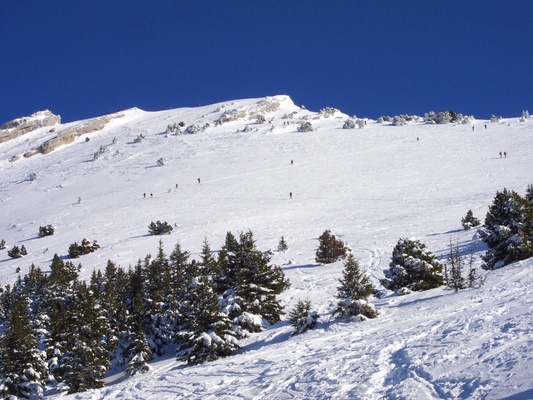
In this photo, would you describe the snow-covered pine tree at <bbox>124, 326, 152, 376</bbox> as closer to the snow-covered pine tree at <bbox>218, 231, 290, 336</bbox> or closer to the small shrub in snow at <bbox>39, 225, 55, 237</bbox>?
the snow-covered pine tree at <bbox>218, 231, 290, 336</bbox>

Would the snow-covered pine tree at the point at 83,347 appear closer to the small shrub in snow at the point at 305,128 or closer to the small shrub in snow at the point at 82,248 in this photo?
the small shrub in snow at the point at 82,248

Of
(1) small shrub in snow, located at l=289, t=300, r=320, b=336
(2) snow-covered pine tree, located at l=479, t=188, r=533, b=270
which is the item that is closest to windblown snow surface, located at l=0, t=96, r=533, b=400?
(1) small shrub in snow, located at l=289, t=300, r=320, b=336

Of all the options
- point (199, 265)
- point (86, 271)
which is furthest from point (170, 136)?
point (199, 265)

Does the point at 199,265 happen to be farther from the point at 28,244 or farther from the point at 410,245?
the point at 28,244

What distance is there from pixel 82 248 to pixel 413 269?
86.4 feet

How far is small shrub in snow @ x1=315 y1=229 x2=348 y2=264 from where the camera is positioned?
85.9ft

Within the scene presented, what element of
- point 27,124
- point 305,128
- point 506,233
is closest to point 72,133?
point 27,124

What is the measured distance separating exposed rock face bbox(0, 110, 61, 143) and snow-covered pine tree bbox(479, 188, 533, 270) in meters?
125

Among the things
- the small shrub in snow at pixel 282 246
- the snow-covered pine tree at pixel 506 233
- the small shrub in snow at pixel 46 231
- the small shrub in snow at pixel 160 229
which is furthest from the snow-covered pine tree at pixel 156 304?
the small shrub in snow at pixel 46 231

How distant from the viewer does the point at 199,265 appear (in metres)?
22.0

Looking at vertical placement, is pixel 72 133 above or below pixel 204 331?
above

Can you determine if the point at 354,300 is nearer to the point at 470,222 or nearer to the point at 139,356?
the point at 139,356

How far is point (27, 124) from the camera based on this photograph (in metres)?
128

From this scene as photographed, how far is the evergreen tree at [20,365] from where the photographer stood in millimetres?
14922
